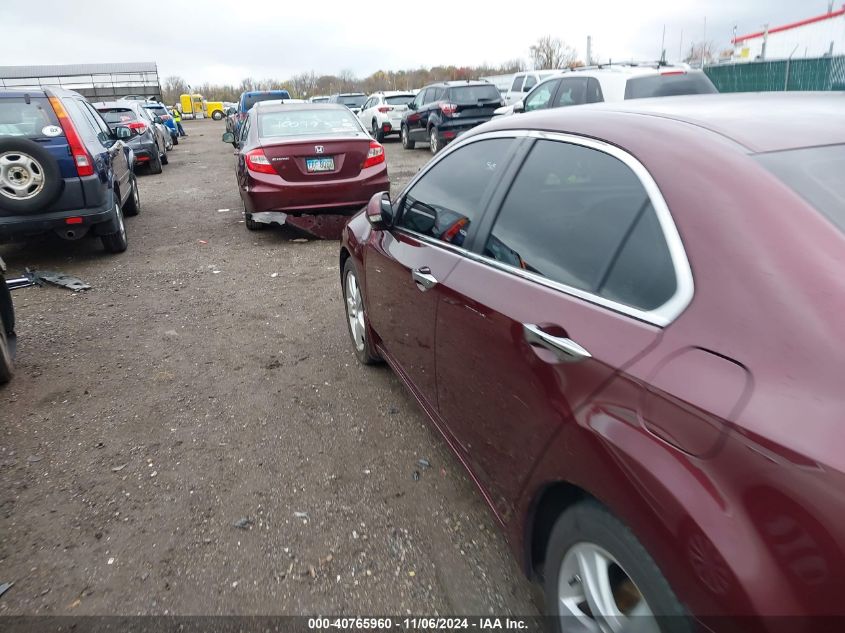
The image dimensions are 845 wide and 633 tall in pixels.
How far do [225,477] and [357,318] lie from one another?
1542mm

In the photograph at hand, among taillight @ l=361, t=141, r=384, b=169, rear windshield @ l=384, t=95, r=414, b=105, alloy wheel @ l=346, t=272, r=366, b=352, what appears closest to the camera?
alloy wheel @ l=346, t=272, r=366, b=352

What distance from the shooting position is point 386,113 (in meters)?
20.0

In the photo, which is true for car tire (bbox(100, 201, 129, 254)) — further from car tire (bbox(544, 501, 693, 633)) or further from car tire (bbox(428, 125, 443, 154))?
car tire (bbox(428, 125, 443, 154))

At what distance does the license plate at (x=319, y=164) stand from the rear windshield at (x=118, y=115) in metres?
10.0

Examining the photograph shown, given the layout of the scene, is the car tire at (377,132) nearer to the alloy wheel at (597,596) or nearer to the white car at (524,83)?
the white car at (524,83)

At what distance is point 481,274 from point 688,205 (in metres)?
0.87

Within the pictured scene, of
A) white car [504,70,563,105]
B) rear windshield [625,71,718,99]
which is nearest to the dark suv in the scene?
white car [504,70,563,105]

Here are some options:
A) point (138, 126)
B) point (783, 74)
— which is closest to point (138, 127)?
point (138, 126)

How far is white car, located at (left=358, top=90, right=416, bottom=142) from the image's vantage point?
65.7ft

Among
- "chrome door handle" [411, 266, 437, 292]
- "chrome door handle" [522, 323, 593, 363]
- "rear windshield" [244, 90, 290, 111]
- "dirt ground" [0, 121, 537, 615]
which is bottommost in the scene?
"dirt ground" [0, 121, 537, 615]

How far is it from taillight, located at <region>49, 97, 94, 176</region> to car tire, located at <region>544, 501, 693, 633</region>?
252 inches

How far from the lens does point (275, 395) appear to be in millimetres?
3973

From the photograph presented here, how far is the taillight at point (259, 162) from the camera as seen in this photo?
730cm

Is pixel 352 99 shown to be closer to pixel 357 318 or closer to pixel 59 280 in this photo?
pixel 59 280
